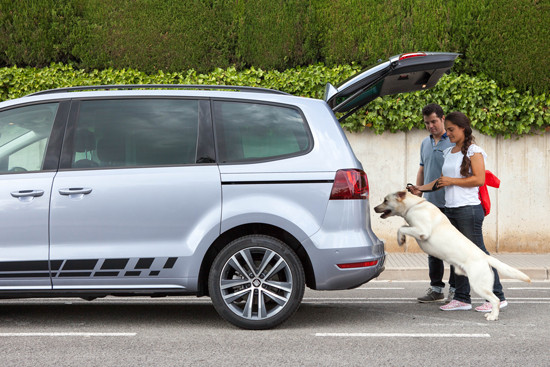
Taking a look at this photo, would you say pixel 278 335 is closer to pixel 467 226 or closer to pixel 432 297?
pixel 467 226

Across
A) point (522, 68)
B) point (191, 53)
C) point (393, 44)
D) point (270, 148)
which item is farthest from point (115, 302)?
point (522, 68)

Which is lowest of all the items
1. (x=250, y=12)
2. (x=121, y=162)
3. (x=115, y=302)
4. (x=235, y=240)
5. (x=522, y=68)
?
(x=115, y=302)

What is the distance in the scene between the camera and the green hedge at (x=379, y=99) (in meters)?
11.8

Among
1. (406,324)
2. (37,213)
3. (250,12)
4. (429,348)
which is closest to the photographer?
(429,348)

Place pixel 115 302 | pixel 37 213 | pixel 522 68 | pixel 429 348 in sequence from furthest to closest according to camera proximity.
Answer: pixel 522 68 → pixel 115 302 → pixel 37 213 → pixel 429 348

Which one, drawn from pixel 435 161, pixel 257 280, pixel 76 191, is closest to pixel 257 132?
pixel 257 280

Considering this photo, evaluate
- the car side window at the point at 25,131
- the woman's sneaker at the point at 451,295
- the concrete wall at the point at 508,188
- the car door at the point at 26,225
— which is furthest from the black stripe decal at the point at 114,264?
the concrete wall at the point at 508,188

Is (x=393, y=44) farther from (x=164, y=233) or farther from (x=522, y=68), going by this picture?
(x=164, y=233)

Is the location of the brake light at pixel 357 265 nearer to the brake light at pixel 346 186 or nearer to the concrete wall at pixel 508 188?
the brake light at pixel 346 186

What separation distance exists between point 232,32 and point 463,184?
730 centimetres

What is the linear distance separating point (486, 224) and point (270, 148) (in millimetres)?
7516

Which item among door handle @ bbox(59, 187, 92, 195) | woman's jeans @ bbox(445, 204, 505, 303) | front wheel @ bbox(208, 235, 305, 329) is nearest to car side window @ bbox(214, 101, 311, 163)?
front wheel @ bbox(208, 235, 305, 329)

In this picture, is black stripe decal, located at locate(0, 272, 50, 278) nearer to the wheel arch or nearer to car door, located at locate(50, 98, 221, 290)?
car door, located at locate(50, 98, 221, 290)

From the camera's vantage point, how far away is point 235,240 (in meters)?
5.45
